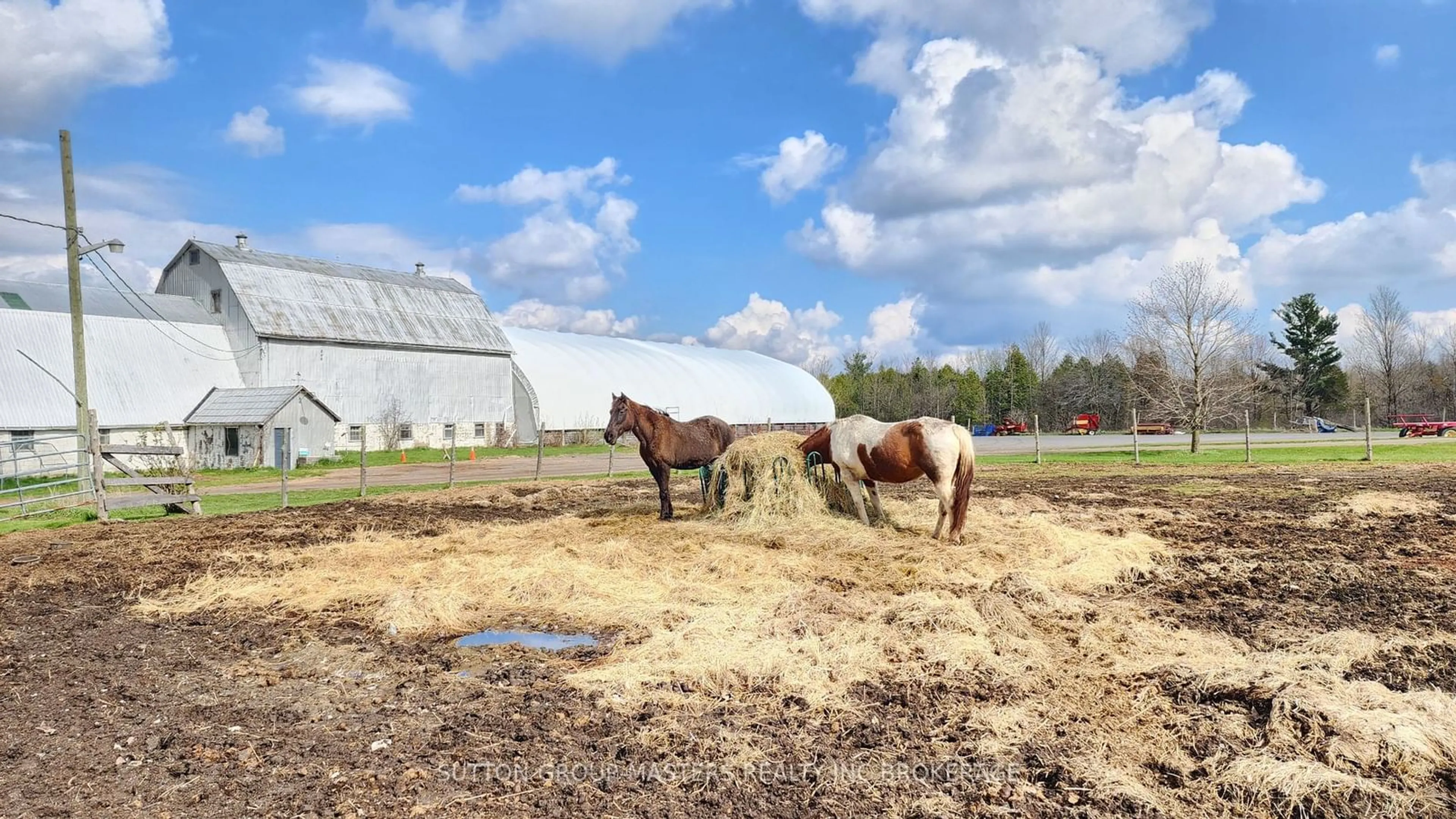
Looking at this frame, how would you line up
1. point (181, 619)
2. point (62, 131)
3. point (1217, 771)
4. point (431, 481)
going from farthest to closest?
point (431, 481)
point (62, 131)
point (181, 619)
point (1217, 771)

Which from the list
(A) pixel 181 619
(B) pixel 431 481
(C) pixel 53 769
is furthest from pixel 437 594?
(B) pixel 431 481

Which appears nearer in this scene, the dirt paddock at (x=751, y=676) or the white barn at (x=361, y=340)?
the dirt paddock at (x=751, y=676)

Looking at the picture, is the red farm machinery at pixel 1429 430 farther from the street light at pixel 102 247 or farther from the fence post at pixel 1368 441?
the street light at pixel 102 247

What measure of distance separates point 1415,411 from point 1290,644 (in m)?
69.2

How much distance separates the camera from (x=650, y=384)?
4322 centimetres

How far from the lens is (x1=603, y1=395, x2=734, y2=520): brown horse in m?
11.5

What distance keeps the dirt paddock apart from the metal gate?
16.9ft

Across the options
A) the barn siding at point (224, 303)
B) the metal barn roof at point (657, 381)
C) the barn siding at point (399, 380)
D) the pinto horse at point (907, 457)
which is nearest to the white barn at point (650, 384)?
the metal barn roof at point (657, 381)

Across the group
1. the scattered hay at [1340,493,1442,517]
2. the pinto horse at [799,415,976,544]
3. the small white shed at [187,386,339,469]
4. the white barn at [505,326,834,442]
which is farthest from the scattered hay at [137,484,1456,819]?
the white barn at [505,326,834,442]

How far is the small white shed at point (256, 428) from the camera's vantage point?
2806 centimetres

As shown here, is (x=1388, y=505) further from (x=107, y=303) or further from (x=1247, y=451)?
(x=107, y=303)

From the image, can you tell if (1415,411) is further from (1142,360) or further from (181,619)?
(181,619)

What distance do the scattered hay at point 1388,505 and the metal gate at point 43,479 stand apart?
18.8m

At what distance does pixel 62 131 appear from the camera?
1662 centimetres
